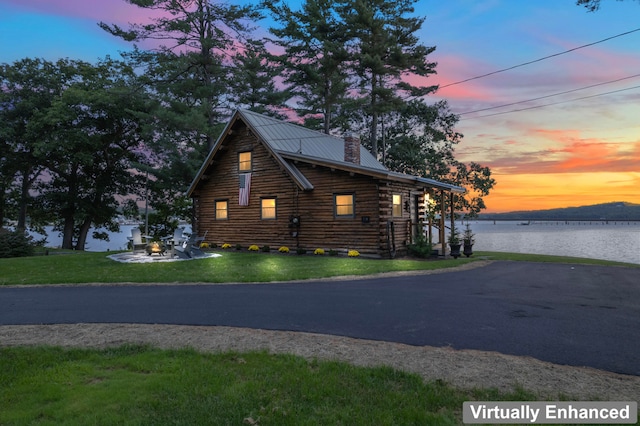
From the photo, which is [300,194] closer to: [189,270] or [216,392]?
[189,270]

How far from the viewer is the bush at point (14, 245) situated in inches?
933

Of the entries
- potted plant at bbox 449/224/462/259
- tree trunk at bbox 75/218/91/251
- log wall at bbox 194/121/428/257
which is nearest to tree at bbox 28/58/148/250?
tree trunk at bbox 75/218/91/251

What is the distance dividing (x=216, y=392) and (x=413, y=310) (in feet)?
16.3

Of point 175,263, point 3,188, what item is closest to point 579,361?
point 175,263

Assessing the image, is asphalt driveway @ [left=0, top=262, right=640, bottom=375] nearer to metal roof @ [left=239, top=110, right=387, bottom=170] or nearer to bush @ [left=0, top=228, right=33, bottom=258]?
metal roof @ [left=239, top=110, right=387, bottom=170]

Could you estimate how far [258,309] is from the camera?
8.27 m

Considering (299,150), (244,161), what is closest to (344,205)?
(299,150)

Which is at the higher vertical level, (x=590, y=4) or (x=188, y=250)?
(x=590, y=4)

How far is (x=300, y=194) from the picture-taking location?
70.1 ft

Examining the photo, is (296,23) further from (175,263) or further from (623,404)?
(623,404)

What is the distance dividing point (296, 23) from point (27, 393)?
36.9 meters

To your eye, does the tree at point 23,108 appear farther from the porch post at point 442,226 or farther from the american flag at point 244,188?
the porch post at point 442,226

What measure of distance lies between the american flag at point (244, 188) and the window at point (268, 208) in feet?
3.31

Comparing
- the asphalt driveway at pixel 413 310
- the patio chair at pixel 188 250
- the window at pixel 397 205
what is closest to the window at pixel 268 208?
the patio chair at pixel 188 250
